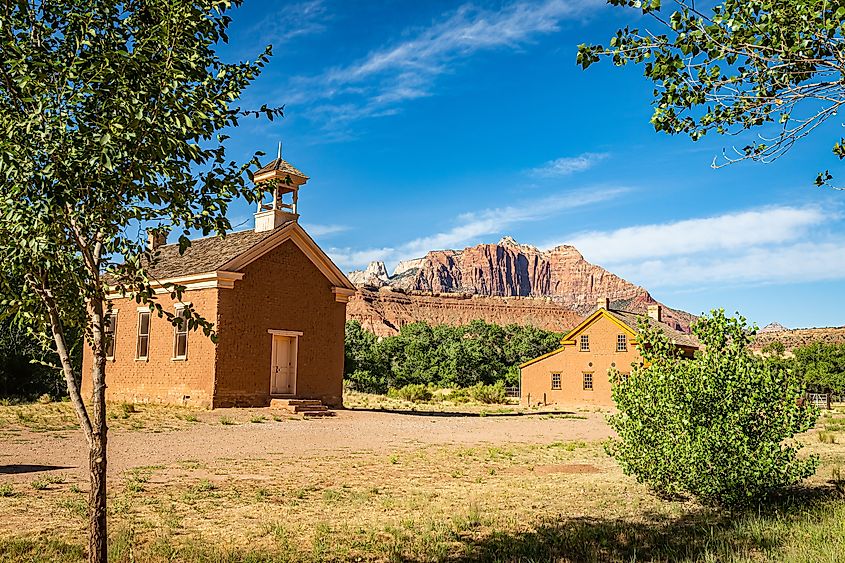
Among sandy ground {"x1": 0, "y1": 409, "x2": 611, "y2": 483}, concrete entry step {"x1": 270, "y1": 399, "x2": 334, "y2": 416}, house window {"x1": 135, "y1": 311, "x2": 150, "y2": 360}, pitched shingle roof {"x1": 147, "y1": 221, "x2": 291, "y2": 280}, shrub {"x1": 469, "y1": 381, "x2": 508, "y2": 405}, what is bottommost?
shrub {"x1": 469, "y1": 381, "x2": 508, "y2": 405}

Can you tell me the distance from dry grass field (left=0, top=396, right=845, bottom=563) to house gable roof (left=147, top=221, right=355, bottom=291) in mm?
9447

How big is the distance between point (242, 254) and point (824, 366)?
192 ft

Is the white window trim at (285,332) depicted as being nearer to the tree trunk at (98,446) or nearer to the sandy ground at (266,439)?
the sandy ground at (266,439)

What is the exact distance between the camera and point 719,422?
989 cm

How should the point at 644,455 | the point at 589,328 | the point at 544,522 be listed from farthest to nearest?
1. the point at 589,328
2. the point at 644,455
3. the point at 544,522

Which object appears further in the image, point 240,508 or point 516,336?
point 516,336

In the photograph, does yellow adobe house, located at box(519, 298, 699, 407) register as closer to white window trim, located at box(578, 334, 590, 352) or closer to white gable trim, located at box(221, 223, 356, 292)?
white window trim, located at box(578, 334, 590, 352)

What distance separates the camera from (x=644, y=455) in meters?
10.5

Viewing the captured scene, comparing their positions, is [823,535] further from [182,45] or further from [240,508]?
[182,45]

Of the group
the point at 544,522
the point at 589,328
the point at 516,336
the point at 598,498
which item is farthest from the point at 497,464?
the point at 516,336

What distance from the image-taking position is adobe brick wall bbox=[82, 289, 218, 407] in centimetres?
2533

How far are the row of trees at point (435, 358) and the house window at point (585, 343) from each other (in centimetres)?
1483

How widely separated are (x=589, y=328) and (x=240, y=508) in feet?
150

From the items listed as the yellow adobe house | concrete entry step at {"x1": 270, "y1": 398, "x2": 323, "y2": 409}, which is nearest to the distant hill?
the yellow adobe house
